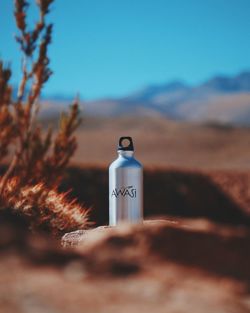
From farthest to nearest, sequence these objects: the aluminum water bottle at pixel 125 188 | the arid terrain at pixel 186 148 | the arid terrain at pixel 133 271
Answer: the arid terrain at pixel 186 148
the aluminum water bottle at pixel 125 188
the arid terrain at pixel 133 271

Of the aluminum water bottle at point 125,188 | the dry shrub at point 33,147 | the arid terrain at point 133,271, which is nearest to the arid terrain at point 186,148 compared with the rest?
the dry shrub at point 33,147

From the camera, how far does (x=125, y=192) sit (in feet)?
15.7

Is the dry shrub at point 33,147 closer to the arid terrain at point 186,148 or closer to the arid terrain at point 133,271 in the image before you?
the arid terrain at point 133,271

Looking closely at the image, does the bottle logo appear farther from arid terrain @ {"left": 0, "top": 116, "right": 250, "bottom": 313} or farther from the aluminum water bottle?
arid terrain @ {"left": 0, "top": 116, "right": 250, "bottom": 313}

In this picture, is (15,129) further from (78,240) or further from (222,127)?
(222,127)

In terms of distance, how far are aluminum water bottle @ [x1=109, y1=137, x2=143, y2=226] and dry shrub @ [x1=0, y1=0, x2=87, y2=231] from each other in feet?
2.14

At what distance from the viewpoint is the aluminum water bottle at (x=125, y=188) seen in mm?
4781

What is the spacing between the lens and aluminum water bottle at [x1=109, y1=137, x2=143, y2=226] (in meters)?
4.78

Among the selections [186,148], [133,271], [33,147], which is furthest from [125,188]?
[186,148]

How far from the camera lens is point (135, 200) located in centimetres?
483

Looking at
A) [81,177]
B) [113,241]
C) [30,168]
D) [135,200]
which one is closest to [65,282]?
[113,241]

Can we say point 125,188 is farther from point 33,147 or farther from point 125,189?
point 33,147

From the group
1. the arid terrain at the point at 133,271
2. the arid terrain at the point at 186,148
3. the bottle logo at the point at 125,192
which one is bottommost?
the arid terrain at the point at 133,271

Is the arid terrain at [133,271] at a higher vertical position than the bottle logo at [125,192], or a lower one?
lower
